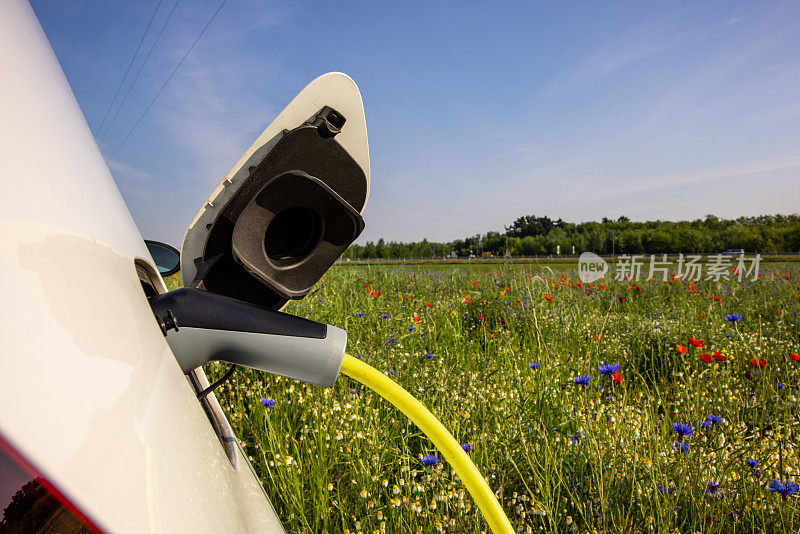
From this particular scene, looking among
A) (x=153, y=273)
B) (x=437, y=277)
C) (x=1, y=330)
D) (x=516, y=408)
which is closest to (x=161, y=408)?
(x=1, y=330)

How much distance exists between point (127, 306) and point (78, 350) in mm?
116

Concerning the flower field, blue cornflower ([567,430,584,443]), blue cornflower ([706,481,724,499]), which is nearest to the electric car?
the flower field

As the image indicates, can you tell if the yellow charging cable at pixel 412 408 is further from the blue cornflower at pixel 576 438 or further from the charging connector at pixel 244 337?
the blue cornflower at pixel 576 438

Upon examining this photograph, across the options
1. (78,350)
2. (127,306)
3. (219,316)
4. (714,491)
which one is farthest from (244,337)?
(714,491)

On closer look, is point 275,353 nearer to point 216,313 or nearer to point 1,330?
point 216,313

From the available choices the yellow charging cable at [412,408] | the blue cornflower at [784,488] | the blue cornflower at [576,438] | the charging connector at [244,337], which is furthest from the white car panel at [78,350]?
the blue cornflower at [784,488]

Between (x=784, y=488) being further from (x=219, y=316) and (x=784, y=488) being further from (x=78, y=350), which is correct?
(x=78, y=350)

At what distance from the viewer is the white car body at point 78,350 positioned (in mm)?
255

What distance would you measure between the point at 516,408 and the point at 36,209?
2149 millimetres

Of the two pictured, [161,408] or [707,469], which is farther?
[707,469]

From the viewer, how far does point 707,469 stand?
71.1 inches

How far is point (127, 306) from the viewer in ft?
1.33

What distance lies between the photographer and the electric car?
257 mm

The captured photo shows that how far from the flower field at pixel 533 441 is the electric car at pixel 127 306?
114cm
